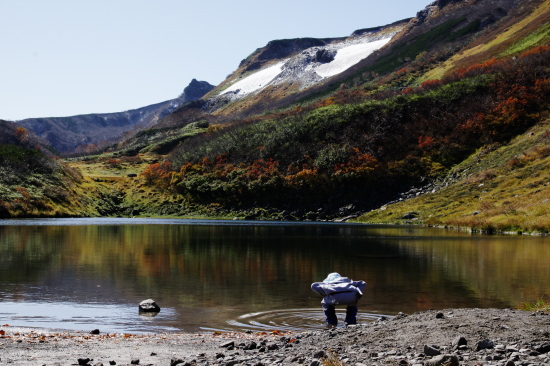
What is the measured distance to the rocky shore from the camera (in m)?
11.1

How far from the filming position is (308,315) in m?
20.5

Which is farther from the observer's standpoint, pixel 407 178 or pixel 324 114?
pixel 324 114

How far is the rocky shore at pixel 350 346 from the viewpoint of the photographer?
11109 millimetres

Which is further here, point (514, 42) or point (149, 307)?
point (514, 42)

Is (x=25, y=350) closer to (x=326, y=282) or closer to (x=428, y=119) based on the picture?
(x=326, y=282)

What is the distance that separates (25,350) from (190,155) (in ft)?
509

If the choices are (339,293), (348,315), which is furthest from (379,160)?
(339,293)

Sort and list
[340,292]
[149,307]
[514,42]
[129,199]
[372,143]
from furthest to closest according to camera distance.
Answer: [514,42]
[129,199]
[372,143]
[149,307]
[340,292]

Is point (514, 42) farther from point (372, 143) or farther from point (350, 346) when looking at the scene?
point (350, 346)

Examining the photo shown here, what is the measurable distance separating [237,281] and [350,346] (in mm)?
16639

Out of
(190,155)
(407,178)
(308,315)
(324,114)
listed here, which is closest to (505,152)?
(407,178)

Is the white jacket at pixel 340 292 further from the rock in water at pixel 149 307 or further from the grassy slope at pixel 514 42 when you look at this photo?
the grassy slope at pixel 514 42

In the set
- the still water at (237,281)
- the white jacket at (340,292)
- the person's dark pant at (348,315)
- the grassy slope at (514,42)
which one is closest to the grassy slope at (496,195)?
the still water at (237,281)

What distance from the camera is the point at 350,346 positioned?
508 inches
